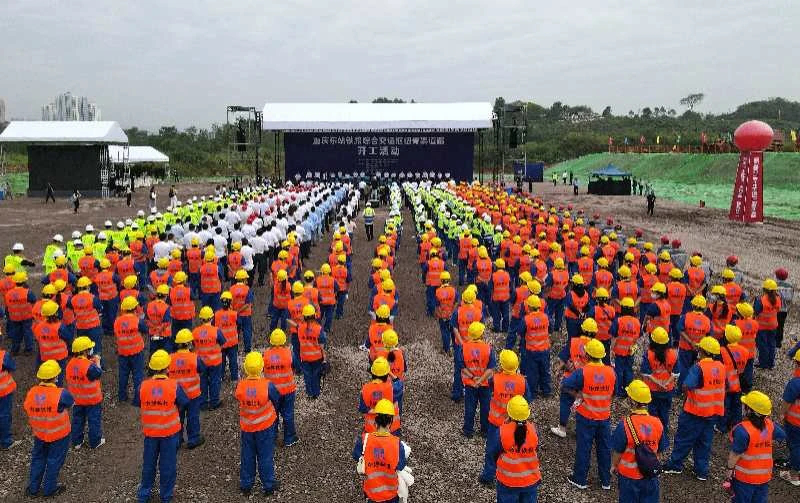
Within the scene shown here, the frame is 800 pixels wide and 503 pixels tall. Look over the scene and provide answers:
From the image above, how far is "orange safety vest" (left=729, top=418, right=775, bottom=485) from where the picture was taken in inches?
185

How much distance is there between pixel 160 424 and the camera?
548cm

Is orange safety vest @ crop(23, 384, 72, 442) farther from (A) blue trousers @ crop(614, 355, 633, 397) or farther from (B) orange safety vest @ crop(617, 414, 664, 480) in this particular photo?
(A) blue trousers @ crop(614, 355, 633, 397)

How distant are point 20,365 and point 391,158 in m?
33.7

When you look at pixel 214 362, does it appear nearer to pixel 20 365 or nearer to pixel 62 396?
pixel 62 396

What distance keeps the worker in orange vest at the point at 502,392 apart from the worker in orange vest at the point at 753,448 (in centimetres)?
196

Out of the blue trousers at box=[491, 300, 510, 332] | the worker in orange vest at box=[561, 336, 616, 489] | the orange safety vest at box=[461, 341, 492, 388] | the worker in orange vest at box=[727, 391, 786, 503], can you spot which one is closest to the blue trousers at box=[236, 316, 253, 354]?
the orange safety vest at box=[461, 341, 492, 388]

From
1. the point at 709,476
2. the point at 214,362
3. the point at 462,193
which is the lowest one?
the point at 709,476

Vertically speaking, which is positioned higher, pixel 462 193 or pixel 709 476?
pixel 462 193

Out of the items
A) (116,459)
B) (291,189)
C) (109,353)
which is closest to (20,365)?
(109,353)

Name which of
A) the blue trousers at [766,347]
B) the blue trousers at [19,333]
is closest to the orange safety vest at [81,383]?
the blue trousers at [19,333]

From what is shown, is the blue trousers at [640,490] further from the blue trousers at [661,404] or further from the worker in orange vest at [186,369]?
the worker in orange vest at [186,369]

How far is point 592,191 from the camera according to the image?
4278 cm

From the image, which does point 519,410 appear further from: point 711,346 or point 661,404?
point 661,404

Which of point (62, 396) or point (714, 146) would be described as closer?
point (62, 396)
